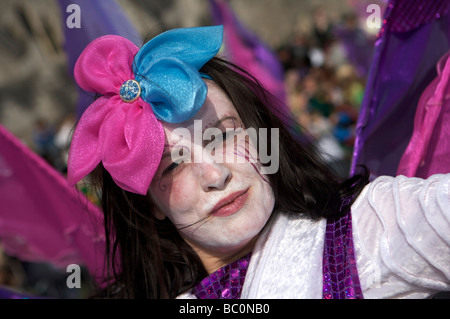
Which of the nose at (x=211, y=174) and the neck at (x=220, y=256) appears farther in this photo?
the neck at (x=220, y=256)

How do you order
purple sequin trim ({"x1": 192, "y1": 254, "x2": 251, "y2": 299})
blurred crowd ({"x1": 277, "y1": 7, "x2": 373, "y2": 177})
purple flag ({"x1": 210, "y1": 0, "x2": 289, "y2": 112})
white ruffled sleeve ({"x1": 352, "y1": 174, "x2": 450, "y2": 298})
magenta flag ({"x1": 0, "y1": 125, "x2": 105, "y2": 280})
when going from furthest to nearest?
purple flag ({"x1": 210, "y1": 0, "x2": 289, "y2": 112})
blurred crowd ({"x1": 277, "y1": 7, "x2": 373, "y2": 177})
magenta flag ({"x1": 0, "y1": 125, "x2": 105, "y2": 280})
purple sequin trim ({"x1": 192, "y1": 254, "x2": 251, "y2": 299})
white ruffled sleeve ({"x1": 352, "y1": 174, "x2": 450, "y2": 298})

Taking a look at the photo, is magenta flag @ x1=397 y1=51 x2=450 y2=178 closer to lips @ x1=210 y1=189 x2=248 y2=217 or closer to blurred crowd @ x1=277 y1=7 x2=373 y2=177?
lips @ x1=210 y1=189 x2=248 y2=217

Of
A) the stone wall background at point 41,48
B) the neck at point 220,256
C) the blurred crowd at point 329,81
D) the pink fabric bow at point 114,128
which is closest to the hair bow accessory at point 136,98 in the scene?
the pink fabric bow at point 114,128

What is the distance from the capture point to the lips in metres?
1.00

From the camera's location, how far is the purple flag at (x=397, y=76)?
4.12 feet

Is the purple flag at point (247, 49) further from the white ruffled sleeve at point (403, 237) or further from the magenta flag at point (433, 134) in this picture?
the white ruffled sleeve at point (403, 237)

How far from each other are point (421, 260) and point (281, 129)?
45cm

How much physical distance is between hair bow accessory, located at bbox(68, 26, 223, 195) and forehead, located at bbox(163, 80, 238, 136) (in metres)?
0.03

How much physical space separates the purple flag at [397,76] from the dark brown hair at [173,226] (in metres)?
0.19

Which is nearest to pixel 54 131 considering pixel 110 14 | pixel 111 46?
pixel 110 14

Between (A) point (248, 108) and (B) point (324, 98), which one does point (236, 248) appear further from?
(B) point (324, 98)

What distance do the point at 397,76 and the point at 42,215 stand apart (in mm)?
1365

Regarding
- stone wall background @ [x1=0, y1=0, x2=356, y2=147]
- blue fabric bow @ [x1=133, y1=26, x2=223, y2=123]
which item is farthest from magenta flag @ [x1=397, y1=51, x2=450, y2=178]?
stone wall background @ [x1=0, y1=0, x2=356, y2=147]

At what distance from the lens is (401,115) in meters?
1.33
